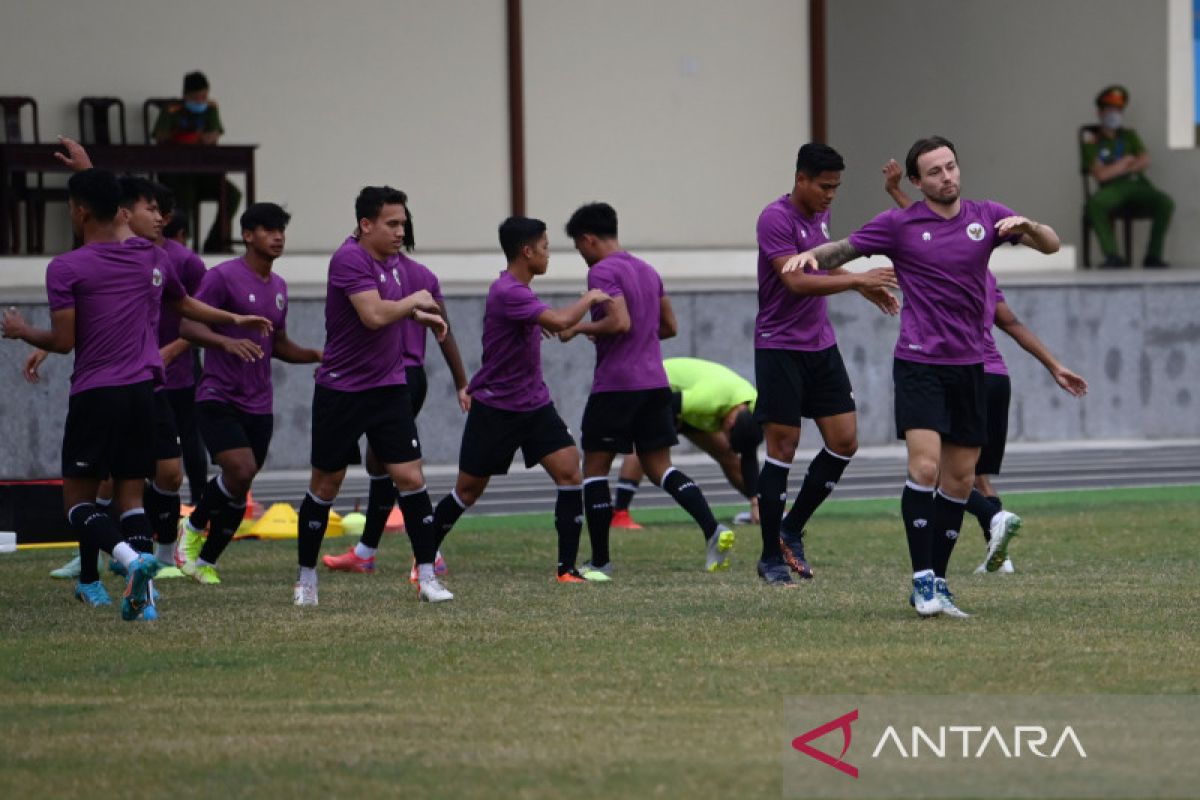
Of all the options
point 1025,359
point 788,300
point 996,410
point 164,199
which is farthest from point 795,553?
point 1025,359

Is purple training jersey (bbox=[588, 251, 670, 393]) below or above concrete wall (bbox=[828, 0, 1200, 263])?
below

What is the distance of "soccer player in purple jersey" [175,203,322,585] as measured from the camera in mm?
11305

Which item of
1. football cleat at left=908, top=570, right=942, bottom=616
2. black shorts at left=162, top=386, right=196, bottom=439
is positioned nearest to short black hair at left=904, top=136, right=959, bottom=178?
football cleat at left=908, top=570, right=942, bottom=616

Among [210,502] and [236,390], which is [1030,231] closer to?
[236,390]

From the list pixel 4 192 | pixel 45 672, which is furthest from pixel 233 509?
pixel 4 192

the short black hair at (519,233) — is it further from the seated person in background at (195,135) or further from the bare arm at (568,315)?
the seated person in background at (195,135)

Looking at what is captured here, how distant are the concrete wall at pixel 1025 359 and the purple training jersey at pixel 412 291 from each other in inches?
258

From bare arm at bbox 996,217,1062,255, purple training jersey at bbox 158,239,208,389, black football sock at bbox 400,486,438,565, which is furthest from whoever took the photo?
purple training jersey at bbox 158,239,208,389

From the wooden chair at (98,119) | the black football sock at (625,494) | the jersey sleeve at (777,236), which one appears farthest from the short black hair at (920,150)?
the wooden chair at (98,119)

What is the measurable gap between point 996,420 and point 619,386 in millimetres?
1947

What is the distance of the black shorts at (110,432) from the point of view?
381 inches

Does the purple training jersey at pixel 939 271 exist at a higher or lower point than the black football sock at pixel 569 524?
higher

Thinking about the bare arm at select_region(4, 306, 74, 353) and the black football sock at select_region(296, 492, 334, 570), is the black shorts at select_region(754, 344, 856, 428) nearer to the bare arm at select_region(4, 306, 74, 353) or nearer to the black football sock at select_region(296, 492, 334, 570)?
the black football sock at select_region(296, 492, 334, 570)

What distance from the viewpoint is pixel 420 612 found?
31.7 feet
